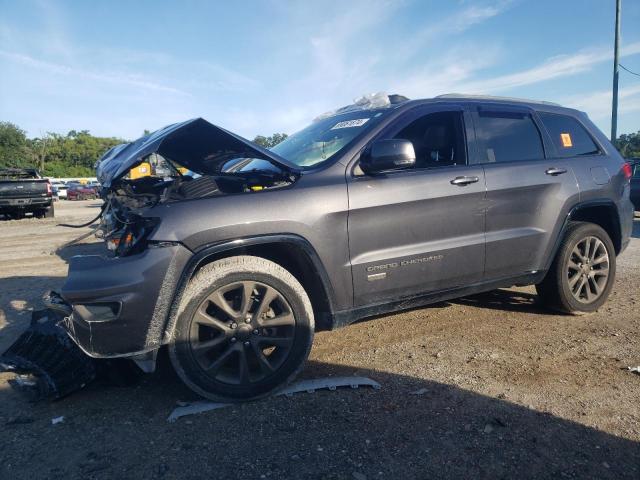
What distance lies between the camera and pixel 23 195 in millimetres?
14820

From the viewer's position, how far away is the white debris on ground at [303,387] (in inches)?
104

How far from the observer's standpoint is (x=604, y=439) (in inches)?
89.0

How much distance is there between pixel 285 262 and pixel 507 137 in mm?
2225

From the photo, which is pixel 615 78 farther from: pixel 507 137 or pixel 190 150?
pixel 190 150

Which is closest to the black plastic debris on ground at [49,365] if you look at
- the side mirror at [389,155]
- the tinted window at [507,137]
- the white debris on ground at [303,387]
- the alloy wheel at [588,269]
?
the white debris on ground at [303,387]

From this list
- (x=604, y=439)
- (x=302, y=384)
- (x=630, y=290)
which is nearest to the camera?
(x=604, y=439)

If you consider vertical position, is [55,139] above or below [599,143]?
above

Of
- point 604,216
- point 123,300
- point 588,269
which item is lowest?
point 588,269

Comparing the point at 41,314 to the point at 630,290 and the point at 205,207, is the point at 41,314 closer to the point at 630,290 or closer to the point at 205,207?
the point at 205,207

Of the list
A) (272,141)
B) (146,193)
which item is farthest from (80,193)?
(146,193)

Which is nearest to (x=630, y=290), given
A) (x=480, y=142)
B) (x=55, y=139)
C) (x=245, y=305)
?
(x=480, y=142)

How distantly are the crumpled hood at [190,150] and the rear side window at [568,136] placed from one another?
2.55 metres

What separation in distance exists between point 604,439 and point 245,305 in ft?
6.72

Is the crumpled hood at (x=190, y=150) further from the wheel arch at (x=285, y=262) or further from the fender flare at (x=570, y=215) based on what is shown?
the fender flare at (x=570, y=215)
